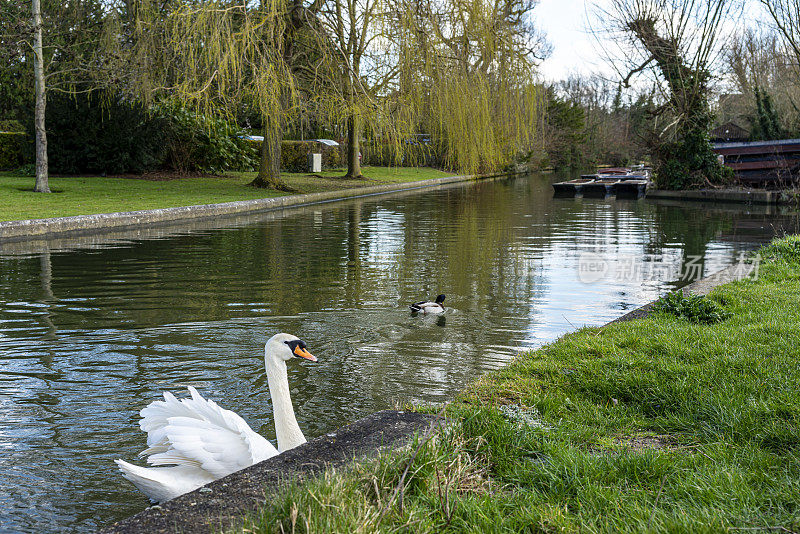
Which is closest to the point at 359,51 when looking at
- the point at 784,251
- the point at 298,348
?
the point at 784,251

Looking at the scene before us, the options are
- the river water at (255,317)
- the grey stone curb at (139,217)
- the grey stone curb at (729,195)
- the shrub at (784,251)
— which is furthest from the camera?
the grey stone curb at (729,195)

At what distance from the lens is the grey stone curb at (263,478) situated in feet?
8.98

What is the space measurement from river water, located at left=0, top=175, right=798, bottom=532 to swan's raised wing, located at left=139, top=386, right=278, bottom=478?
58 centimetres

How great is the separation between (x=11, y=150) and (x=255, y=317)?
98.1ft

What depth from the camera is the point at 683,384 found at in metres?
5.07

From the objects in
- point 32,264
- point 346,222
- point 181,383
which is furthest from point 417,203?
point 181,383

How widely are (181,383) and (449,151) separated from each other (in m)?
9.85

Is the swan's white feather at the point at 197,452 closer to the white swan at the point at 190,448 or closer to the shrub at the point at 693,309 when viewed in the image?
the white swan at the point at 190,448

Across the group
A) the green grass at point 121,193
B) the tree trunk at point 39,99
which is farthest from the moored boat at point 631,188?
the tree trunk at point 39,99

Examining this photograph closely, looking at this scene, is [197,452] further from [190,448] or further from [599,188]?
[599,188]

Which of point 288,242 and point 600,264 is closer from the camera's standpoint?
point 600,264

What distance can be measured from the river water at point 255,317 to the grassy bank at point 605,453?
1.31 meters

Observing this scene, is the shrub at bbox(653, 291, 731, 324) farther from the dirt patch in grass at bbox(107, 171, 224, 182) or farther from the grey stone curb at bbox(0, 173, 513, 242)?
the dirt patch in grass at bbox(107, 171, 224, 182)

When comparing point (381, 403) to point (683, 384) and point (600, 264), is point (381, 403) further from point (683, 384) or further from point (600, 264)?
point (600, 264)
